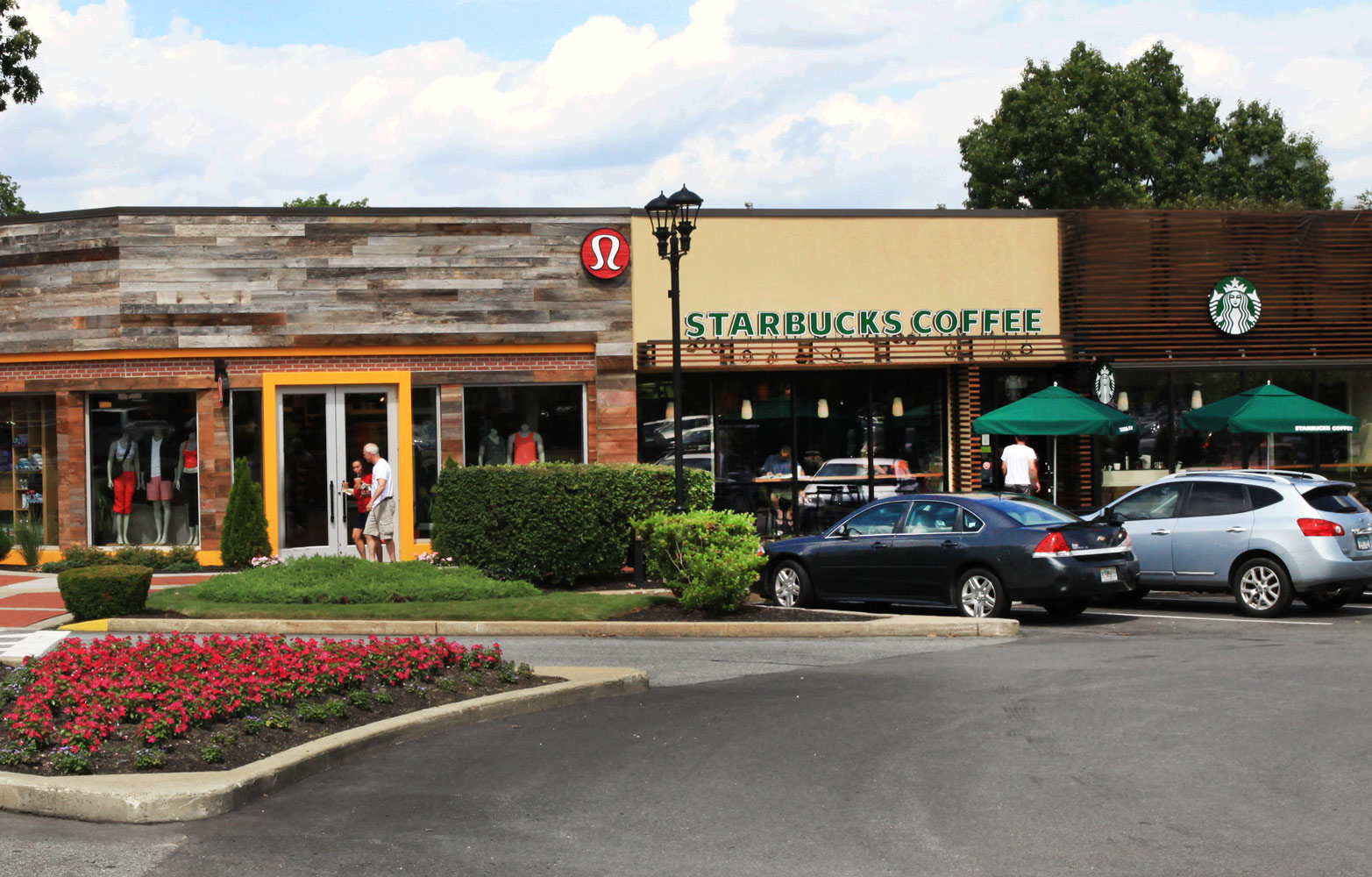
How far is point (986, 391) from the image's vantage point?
25.1 meters

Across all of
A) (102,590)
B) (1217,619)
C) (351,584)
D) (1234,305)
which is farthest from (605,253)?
(1217,619)

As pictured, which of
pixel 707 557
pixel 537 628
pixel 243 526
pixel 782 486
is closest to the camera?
pixel 537 628

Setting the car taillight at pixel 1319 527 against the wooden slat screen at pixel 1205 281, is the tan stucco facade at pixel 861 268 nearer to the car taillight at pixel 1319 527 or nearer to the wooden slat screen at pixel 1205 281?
the wooden slat screen at pixel 1205 281

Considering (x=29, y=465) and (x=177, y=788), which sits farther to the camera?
(x=29, y=465)

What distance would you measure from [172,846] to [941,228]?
1972 cm

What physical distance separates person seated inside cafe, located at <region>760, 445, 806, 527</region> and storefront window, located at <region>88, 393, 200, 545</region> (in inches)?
364

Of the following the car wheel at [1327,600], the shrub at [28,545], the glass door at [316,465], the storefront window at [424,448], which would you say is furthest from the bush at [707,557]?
the shrub at [28,545]

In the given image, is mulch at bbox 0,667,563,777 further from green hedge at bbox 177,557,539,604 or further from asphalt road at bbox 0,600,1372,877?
green hedge at bbox 177,557,539,604

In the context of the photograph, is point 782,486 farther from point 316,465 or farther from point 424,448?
point 316,465

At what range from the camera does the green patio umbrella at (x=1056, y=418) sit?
21109 millimetres

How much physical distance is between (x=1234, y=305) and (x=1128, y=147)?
79.1 feet

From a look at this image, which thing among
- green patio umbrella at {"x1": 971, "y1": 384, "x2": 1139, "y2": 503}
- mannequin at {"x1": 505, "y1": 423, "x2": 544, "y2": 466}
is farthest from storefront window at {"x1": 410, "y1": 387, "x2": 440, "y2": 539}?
green patio umbrella at {"x1": 971, "y1": 384, "x2": 1139, "y2": 503}

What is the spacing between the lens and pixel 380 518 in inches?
773

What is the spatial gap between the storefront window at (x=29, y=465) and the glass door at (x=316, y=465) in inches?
144
